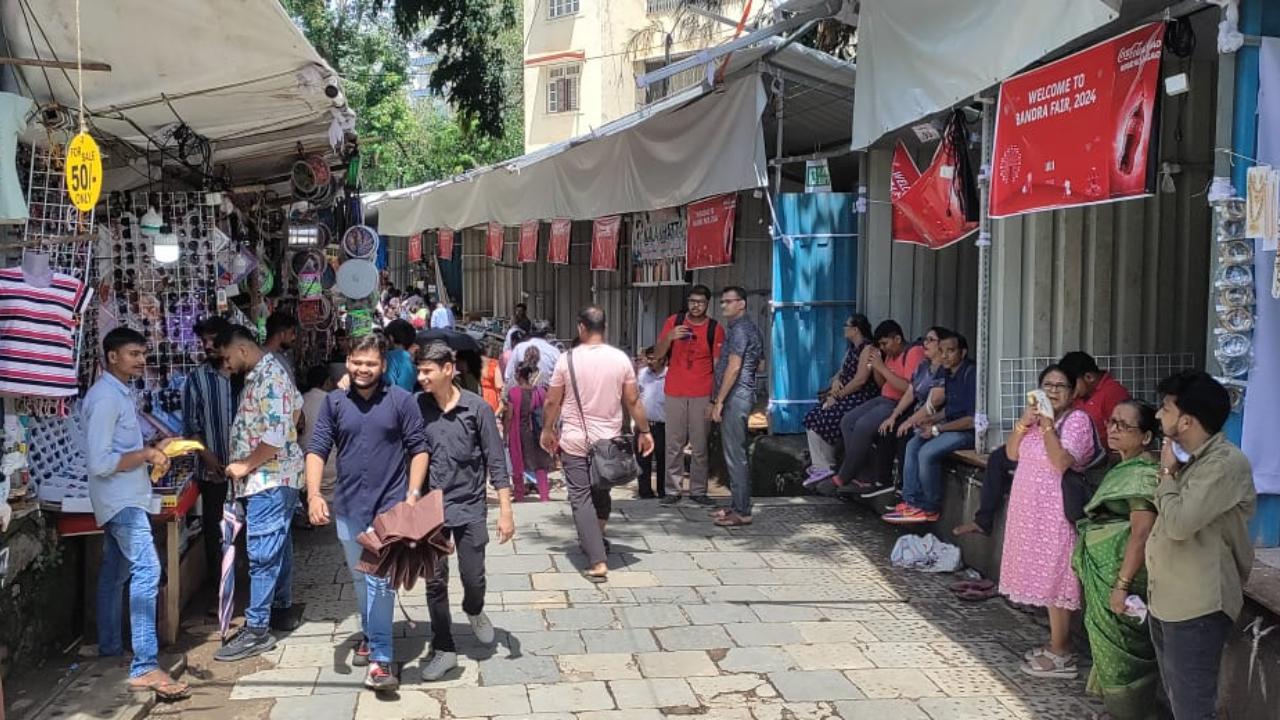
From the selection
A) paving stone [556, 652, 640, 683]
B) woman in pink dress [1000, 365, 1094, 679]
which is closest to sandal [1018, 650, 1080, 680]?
woman in pink dress [1000, 365, 1094, 679]

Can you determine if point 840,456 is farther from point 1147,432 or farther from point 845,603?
point 1147,432

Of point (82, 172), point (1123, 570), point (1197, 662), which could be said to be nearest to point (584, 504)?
point (1123, 570)

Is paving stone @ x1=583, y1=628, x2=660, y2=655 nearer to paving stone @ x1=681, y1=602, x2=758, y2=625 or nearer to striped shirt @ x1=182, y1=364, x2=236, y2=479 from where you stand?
paving stone @ x1=681, y1=602, x2=758, y2=625

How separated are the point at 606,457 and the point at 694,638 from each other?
1.41 m

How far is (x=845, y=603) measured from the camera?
6.43 meters

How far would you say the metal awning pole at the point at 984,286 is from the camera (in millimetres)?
6664

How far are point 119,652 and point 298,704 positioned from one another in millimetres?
1160

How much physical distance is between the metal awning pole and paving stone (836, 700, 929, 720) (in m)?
2.40

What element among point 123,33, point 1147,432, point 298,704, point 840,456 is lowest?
point 298,704

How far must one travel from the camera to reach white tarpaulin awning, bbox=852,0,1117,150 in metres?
5.03

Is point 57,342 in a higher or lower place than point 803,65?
lower

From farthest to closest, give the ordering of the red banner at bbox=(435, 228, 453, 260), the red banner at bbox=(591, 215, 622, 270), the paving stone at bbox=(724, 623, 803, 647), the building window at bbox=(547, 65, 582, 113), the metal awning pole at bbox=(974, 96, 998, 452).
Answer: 1. the building window at bbox=(547, 65, 582, 113)
2. the red banner at bbox=(435, 228, 453, 260)
3. the red banner at bbox=(591, 215, 622, 270)
4. the metal awning pole at bbox=(974, 96, 998, 452)
5. the paving stone at bbox=(724, 623, 803, 647)

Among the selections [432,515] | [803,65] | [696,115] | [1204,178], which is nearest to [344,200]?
[696,115]

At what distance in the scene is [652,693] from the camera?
16.5 feet
